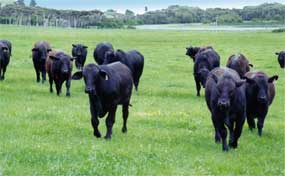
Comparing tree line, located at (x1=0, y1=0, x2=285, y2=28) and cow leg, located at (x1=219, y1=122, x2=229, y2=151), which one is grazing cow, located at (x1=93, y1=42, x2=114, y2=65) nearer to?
cow leg, located at (x1=219, y1=122, x2=229, y2=151)

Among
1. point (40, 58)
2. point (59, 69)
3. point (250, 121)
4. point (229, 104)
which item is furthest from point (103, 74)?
point (40, 58)

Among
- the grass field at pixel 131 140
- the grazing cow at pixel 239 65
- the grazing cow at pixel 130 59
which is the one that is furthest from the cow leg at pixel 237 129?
the grazing cow at pixel 130 59

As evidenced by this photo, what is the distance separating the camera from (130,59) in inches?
977

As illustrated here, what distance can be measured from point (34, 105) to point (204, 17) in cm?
16324

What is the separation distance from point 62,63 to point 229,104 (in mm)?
11134

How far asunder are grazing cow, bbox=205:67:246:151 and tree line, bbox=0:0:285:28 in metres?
134

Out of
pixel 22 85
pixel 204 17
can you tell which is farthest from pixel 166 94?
pixel 204 17

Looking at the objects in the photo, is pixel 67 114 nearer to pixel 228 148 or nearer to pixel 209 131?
pixel 209 131

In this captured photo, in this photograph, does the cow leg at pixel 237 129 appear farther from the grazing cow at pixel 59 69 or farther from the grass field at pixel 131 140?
the grazing cow at pixel 59 69

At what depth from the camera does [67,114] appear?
55.7 ft

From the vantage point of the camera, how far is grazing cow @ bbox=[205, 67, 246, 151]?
12836 mm

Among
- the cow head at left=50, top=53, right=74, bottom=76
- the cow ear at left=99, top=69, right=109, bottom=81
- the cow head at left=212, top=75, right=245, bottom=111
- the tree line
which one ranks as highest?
the cow ear at left=99, top=69, right=109, bottom=81

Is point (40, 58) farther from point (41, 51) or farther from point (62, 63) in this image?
point (62, 63)

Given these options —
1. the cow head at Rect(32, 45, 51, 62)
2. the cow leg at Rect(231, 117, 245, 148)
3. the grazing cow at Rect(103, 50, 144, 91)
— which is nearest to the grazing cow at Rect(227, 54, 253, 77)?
the grazing cow at Rect(103, 50, 144, 91)
